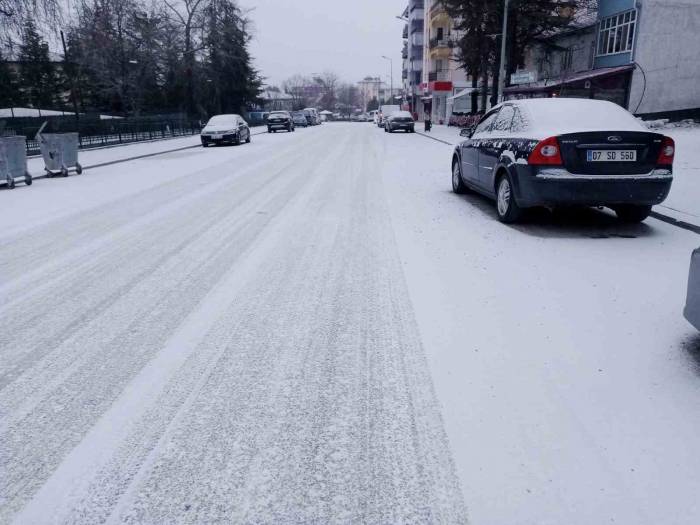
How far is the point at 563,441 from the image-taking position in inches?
102

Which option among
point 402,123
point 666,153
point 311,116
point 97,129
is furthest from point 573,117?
point 311,116

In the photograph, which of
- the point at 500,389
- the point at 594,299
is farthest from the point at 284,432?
the point at 594,299

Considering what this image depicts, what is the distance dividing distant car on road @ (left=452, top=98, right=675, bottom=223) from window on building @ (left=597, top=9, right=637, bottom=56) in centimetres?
2706

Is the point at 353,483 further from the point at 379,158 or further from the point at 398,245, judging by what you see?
the point at 379,158

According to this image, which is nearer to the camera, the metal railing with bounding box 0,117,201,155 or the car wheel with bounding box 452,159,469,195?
the car wheel with bounding box 452,159,469,195

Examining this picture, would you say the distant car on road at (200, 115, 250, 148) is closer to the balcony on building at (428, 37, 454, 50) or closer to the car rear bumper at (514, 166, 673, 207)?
the car rear bumper at (514, 166, 673, 207)

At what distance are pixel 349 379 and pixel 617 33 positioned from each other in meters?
34.5

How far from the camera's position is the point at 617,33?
30.9 meters

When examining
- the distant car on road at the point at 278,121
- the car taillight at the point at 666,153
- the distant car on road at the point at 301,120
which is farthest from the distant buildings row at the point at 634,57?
the distant car on road at the point at 301,120

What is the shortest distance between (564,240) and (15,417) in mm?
5799

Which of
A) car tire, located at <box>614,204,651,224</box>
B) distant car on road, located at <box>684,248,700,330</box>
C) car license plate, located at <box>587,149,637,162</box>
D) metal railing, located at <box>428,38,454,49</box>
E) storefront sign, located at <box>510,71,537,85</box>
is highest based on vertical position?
metal railing, located at <box>428,38,454,49</box>

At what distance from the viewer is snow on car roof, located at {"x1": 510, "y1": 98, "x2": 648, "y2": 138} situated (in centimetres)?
663

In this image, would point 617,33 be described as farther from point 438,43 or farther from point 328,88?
point 328,88

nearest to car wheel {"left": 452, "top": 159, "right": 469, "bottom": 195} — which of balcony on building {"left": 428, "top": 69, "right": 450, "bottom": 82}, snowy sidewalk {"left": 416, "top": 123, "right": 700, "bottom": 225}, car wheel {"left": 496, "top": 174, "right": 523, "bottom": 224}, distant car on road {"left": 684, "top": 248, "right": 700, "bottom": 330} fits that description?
car wheel {"left": 496, "top": 174, "right": 523, "bottom": 224}
